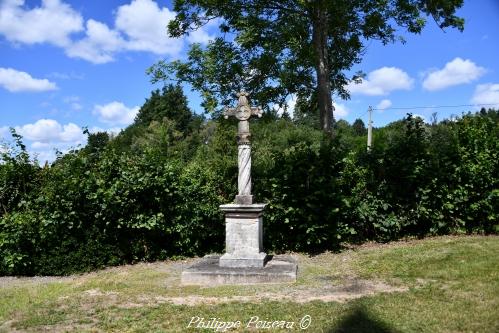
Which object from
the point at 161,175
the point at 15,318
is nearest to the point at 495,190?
the point at 161,175

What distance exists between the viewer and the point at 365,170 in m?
10.8

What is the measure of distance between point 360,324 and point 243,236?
3422 mm

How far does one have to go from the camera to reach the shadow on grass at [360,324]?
5184mm

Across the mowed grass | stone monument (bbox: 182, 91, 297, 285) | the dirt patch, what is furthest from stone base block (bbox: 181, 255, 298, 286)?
the dirt patch

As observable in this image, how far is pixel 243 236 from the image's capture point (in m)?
8.44

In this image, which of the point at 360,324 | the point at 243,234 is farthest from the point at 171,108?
the point at 360,324

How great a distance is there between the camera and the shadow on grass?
17.0 ft

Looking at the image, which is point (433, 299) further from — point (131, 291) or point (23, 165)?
point (23, 165)

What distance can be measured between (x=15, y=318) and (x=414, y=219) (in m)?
8.43

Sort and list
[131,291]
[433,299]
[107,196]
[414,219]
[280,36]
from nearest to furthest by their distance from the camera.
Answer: [433,299] < [131,291] < [107,196] < [414,219] < [280,36]

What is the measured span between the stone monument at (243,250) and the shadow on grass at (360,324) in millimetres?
2208

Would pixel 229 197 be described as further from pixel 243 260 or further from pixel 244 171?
pixel 243 260

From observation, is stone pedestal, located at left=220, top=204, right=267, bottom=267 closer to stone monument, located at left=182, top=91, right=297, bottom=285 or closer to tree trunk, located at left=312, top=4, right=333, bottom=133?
stone monument, located at left=182, top=91, right=297, bottom=285

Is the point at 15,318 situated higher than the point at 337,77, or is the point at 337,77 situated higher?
the point at 337,77
